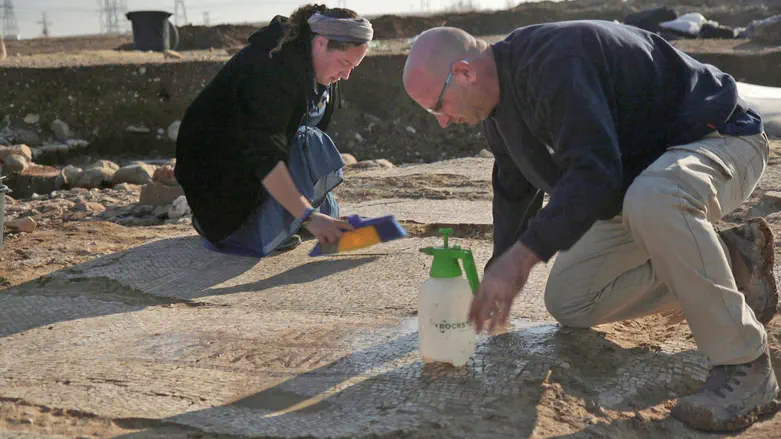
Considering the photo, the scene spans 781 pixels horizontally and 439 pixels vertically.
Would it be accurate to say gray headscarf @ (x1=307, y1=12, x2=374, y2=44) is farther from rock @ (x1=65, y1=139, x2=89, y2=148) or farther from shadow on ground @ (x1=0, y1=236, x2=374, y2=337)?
rock @ (x1=65, y1=139, x2=89, y2=148)

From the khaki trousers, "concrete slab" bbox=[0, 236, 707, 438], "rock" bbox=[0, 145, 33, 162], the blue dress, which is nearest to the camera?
the khaki trousers

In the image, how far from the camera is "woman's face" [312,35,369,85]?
3535mm

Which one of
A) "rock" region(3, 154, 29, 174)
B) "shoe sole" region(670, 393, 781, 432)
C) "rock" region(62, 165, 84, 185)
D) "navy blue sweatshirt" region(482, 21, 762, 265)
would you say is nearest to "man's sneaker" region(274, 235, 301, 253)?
"navy blue sweatshirt" region(482, 21, 762, 265)

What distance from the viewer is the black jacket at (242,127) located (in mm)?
3537

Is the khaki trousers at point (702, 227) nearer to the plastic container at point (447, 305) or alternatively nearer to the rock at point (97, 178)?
the plastic container at point (447, 305)

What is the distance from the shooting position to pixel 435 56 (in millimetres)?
2244

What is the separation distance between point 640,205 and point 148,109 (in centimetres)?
887

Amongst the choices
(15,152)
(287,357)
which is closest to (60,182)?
(15,152)

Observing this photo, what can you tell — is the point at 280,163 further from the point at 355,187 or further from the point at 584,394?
the point at 355,187

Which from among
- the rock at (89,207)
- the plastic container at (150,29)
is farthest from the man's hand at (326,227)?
the plastic container at (150,29)

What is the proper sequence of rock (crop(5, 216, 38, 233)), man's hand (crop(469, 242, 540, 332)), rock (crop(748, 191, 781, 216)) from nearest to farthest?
man's hand (crop(469, 242, 540, 332)) < rock (crop(748, 191, 781, 216)) < rock (crop(5, 216, 38, 233))

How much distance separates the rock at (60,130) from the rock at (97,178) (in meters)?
3.06

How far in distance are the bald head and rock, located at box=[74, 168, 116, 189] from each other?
17.4 feet

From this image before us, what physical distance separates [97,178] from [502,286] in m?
5.73
